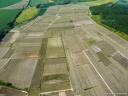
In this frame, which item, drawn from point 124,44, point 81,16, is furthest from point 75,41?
point 81,16

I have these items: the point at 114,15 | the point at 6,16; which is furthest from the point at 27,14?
the point at 114,15

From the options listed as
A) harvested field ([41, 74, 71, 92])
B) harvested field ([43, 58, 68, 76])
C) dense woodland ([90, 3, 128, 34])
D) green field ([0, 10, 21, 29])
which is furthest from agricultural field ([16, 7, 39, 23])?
harvested field ([41, 74, 71, 92])

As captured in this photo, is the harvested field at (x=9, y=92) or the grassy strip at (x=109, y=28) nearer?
the harvested field at (x=9, y=92)

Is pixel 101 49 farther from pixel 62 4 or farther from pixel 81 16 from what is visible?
pixel 62 4

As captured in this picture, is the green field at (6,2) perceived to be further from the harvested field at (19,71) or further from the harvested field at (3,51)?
the harvested field at (19,71)

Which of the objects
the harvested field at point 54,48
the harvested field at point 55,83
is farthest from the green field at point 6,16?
the harvested field at point 55,83
